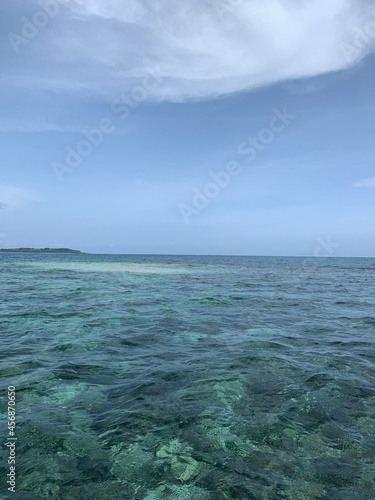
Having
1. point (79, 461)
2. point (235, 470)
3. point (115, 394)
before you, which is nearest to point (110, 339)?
point (115, 394)

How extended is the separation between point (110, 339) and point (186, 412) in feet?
17.2

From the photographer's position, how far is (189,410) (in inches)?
227

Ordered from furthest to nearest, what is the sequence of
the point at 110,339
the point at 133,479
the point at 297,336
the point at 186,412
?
the point at 297,336, the point at 110,339, the point at 186,412, the point at 133,479

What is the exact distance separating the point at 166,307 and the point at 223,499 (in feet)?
41.4

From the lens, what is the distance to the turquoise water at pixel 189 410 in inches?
157

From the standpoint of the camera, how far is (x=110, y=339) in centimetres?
1028

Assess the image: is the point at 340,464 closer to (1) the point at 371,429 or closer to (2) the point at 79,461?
(1) the point at 371,429

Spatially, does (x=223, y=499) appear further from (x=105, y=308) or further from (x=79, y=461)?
(x=105, y=308)

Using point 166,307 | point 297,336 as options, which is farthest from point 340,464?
point 166,307

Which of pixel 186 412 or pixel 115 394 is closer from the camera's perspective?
pixel 186 412

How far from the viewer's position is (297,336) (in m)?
11.1

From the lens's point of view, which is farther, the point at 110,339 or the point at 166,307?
the point at 166,307

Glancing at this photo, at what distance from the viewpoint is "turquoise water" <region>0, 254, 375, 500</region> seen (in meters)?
4.00

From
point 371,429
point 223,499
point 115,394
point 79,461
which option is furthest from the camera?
point 115,394
